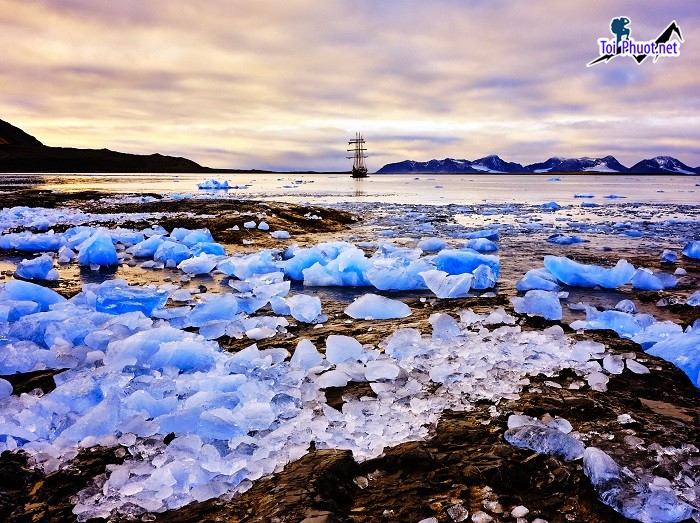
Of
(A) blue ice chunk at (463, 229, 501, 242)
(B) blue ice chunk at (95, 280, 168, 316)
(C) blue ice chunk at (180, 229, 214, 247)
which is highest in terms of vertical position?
(C) blue ice chunk at (180, 229, 214, 247)

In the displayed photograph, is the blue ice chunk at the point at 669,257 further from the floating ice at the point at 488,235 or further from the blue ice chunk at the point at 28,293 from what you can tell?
the blue ice chunk at the point at 28,293

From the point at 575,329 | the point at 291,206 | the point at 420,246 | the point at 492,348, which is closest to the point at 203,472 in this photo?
the point at 492,348

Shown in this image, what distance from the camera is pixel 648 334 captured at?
9.00 ft

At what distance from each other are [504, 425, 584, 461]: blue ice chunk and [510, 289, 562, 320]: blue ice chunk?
1.76 metres

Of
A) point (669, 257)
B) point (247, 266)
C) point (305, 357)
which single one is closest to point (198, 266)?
point (247, 266)

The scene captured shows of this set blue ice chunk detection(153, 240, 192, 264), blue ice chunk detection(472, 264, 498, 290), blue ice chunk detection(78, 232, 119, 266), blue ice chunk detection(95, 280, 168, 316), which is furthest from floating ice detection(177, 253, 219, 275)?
blue ice chunk detection(472, 264, 498, 290)

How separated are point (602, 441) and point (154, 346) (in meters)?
2.11

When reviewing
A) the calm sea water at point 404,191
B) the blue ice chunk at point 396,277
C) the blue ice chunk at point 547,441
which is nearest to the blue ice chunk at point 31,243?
the blue ice chunk at point 396,277

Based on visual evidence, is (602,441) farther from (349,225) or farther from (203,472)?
(349,225)

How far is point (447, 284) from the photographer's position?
3998 mm

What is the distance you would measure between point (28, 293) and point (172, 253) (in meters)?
2.17

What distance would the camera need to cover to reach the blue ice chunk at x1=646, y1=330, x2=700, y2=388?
7.38 feet

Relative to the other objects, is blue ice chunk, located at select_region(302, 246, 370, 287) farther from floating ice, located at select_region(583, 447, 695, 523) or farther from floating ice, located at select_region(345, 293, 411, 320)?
floating ice, located at select_region(583, 447, 695, 523)

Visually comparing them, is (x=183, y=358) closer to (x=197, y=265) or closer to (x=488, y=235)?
(x=197, y=265)
